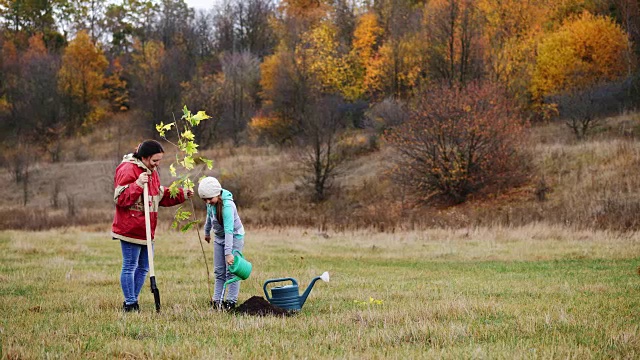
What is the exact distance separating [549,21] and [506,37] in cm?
574

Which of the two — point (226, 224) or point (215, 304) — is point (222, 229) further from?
point (215, 304)

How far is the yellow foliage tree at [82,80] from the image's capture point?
69375 millimetres

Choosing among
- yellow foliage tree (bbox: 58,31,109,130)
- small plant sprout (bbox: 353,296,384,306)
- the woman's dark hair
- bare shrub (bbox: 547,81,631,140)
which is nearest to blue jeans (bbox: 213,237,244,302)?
the woman's dark hair

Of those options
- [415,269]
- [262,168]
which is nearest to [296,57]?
[262,168]

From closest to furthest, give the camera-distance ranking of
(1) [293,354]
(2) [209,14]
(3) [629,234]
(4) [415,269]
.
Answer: (1) [293,354], (4) [415,269], (3) [629,234], (2) [209,14]

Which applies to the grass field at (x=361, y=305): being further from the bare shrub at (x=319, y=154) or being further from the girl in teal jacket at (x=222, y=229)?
the bare shrub at (x=319, y=154)

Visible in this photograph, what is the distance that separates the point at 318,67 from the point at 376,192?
833 inches

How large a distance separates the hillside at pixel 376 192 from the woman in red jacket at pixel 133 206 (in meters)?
17.2

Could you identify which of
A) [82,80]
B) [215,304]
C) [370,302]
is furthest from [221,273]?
[82,80]

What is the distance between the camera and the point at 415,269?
15242 millimetres

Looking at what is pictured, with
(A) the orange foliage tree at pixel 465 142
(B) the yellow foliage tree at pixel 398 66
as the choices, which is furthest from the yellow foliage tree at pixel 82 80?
(A) the orange foliage tree at pixel 465 142

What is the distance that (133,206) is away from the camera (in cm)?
841

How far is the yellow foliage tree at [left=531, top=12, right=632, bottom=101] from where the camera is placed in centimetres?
4734

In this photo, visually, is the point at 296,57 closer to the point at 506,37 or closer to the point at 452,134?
the point at 506,37
